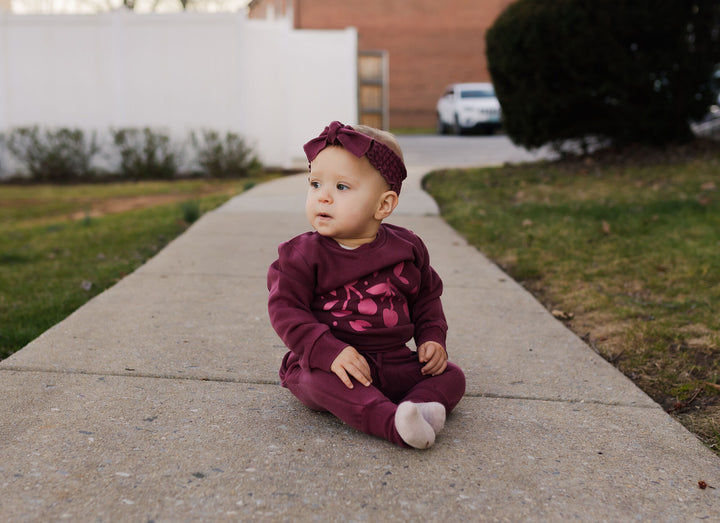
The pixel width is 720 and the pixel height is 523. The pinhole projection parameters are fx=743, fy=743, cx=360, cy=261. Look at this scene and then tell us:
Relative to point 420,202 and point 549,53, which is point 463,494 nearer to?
point 420,202

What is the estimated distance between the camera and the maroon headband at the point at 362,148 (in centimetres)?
229

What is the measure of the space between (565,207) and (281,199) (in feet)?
9.57

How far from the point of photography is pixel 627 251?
5066mm

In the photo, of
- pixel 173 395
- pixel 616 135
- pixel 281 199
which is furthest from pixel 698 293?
pixel 616 135

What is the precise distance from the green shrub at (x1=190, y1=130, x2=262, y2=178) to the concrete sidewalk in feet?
25.3

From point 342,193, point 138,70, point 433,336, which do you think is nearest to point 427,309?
point 433,336

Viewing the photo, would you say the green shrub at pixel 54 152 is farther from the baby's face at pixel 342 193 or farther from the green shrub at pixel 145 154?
the baby's face at pixel 342 193

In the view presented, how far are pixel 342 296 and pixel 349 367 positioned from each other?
27 cm

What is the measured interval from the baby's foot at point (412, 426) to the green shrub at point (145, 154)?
387 inches

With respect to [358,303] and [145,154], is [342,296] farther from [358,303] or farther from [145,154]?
[145,154]

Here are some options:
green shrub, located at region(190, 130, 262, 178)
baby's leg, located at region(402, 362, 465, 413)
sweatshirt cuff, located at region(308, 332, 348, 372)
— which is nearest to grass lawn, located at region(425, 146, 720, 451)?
baby's leg, located at region(402, 362, 465, 413)

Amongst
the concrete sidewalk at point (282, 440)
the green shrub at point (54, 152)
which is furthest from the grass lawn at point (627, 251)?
the green shrub at point (54, 152)

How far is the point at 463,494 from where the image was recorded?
2008 millimetres

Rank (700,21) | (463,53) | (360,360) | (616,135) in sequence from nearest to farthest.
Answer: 1. (360,360)
2. (700,21)
3. (616,135)
4. (463,53)
